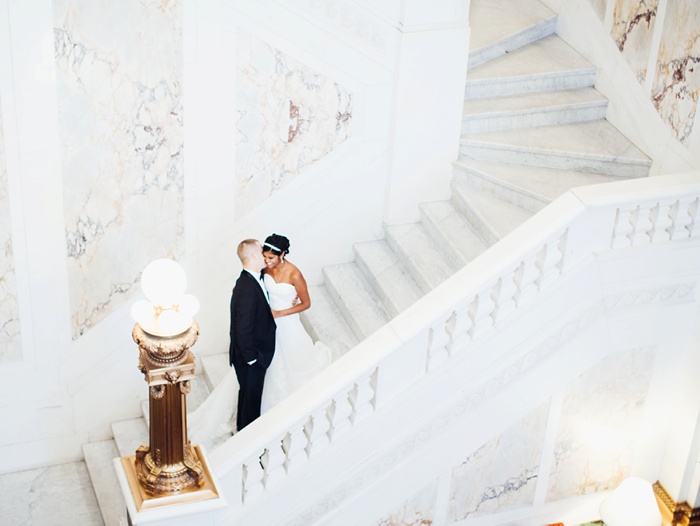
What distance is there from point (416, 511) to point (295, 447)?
4.10 ft

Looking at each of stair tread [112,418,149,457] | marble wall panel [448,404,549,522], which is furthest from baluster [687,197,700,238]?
stair tread [112,418,149,457]

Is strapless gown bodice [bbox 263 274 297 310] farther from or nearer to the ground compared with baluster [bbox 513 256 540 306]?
nearer to the ground

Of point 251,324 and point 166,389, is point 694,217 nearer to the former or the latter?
point 251,324

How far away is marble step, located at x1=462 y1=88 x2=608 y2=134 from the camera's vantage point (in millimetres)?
9125

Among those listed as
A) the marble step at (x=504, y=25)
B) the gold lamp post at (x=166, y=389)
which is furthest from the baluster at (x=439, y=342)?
the marble step at (x=504, y=25)

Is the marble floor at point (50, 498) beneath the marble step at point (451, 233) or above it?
beneath

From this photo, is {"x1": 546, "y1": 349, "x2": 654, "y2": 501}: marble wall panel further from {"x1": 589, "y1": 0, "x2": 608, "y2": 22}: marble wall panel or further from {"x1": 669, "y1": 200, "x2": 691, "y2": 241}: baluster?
{"x1": 589, "y1": 0, "x2": 608, "y2": 22}: marble wall panel

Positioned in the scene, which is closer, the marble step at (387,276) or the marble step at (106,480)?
the marble step at (106,480)

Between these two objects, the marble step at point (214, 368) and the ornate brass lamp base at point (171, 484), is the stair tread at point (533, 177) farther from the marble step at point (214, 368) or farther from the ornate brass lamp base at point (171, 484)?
the ornate brass lamp base at point (171, 484)

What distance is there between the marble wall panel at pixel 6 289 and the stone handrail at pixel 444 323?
101 inches

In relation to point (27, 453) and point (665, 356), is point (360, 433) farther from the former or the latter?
point (27, 453)

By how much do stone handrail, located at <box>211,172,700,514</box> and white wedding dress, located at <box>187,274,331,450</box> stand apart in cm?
115

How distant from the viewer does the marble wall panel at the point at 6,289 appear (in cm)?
786

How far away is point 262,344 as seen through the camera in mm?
7668
